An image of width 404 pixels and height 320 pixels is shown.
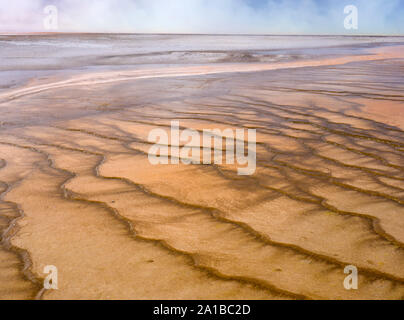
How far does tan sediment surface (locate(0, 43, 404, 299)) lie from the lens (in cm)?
125

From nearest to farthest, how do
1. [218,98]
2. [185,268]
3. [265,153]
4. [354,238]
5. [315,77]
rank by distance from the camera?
[185,268] < [354,238] < [265,153] < [218,98] < [315,77]

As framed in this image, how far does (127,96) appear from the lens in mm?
4691

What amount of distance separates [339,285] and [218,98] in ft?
10.8

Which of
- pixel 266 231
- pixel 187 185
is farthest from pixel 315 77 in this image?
pixel 266 231

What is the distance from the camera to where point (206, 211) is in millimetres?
1714

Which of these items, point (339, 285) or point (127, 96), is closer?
point (339, 285)

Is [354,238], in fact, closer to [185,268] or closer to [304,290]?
[304,290]

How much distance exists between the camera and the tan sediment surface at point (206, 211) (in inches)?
49.1

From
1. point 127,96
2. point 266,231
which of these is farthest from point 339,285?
point 127,96

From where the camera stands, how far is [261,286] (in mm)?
1217

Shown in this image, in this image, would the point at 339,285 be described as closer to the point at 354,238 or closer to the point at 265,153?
the point at 354,238
